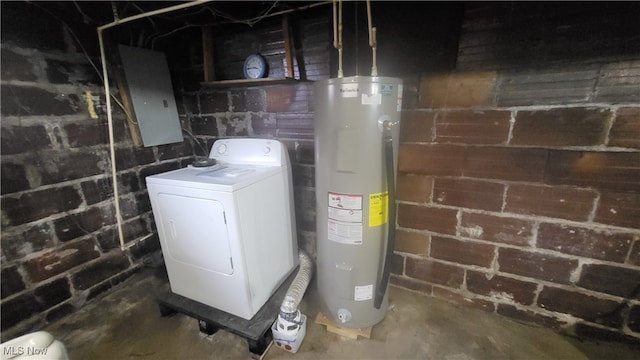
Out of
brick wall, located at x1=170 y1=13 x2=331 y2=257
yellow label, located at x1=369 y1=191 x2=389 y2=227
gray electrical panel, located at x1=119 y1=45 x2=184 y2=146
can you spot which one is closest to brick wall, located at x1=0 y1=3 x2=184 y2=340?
gray electrical panel, located at x1=119 y1=45 x2=184 y2=146

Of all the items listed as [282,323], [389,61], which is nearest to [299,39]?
[389,61]

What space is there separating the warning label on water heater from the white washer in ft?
1.25

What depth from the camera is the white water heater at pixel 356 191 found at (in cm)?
104

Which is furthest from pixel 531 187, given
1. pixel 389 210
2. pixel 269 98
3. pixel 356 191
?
pixel 269 98

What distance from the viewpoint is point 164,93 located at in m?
1.84

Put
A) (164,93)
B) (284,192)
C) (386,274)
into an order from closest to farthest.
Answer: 1. (386,274)
2. (284,192)
3. (164,93)

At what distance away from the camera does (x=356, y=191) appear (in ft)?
3.67

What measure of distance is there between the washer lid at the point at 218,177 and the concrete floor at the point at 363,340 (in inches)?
32.8

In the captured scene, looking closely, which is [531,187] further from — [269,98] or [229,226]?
Result: [269,98]

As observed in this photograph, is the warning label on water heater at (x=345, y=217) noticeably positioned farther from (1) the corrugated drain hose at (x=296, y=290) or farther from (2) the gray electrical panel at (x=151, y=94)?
(2) the gray electrical panel at (x=151, y=94)

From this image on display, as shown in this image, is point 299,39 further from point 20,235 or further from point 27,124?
point 20,235

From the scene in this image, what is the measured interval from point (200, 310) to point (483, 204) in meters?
1.62

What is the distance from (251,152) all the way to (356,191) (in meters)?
0.75

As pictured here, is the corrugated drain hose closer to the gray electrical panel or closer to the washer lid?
the washer lid
